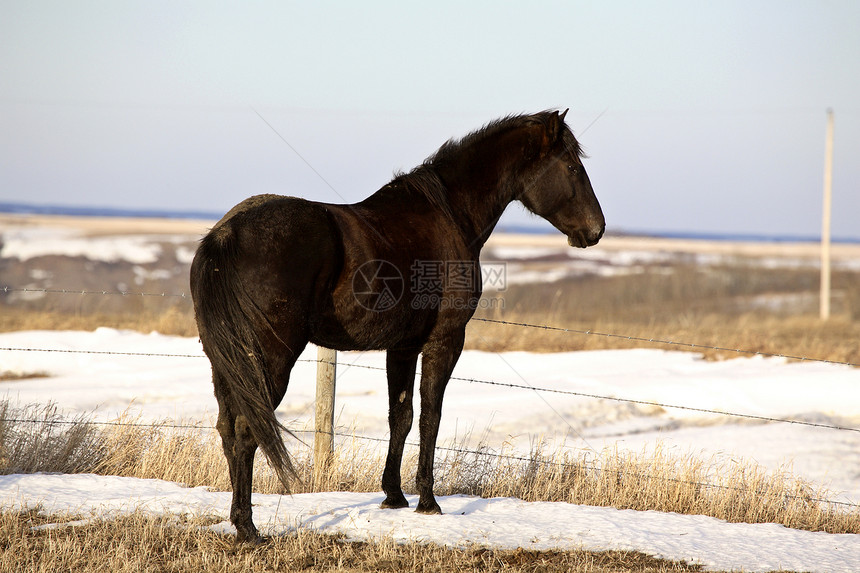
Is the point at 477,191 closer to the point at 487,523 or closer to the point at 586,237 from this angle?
the point at 586,237

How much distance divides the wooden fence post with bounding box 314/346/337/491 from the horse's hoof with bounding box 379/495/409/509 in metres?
1.28

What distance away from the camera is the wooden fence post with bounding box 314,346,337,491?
6234mm

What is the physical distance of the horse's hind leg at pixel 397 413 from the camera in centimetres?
503

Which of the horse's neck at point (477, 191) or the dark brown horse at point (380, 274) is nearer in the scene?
the dark brown horse at point (380, 274)

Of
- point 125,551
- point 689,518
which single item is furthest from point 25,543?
point 689,518

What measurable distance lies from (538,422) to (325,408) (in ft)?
16.6

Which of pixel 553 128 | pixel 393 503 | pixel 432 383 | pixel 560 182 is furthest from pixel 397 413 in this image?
pixel 553 128

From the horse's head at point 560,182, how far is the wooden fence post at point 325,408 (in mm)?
2233

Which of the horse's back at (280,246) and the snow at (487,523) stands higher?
the horse's back at (280,246)
